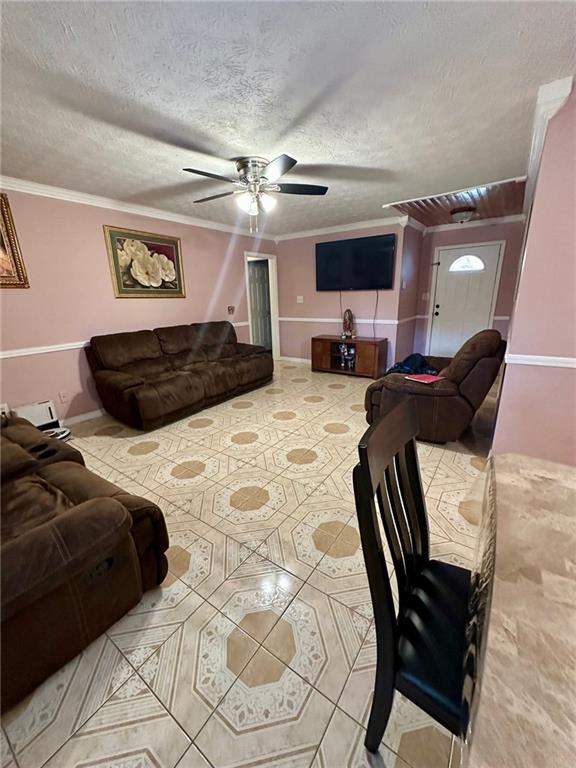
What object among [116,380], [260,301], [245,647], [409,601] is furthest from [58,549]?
[260,301]

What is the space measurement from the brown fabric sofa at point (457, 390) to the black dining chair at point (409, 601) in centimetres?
Answer: 159

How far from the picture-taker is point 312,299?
550cm

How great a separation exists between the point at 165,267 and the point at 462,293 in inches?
184

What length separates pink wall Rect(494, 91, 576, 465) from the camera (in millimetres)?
1777

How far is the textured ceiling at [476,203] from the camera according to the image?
10.9 feet

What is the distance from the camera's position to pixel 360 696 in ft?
3.43

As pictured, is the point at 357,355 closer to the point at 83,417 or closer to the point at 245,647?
the point at 83,417

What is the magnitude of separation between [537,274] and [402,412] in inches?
69.9

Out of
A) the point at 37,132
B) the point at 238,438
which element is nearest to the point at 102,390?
the point at 238,438

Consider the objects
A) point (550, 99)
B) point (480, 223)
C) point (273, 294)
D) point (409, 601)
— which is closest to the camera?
point (409, 601)

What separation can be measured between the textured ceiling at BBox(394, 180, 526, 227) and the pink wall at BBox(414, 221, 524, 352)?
247mm

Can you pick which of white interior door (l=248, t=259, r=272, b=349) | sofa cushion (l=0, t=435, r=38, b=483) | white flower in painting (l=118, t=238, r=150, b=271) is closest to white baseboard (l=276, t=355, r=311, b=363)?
white interior door (l=248, t=259, r=272, b=349)

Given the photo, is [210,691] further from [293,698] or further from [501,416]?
[501,416]

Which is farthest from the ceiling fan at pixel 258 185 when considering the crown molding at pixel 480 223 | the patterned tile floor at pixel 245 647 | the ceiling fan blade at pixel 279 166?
the crown molding at pixel 480 223
